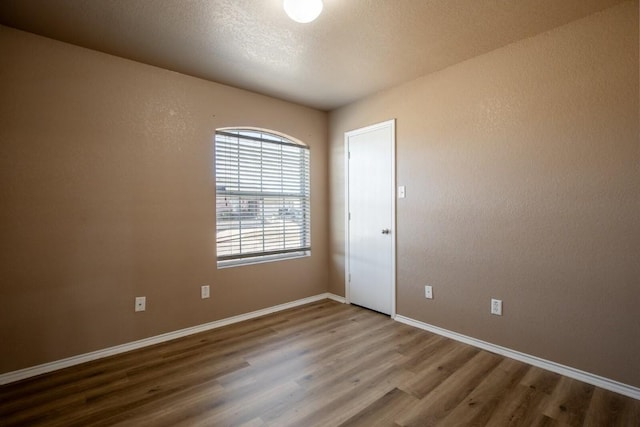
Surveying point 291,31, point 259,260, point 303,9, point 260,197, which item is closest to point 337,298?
point 259,260

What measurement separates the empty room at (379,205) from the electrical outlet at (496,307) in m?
0.02

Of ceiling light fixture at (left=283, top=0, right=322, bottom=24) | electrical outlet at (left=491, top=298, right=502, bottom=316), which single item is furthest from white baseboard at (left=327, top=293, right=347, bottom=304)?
ceiling light fixture at (left=283, top=0, right=322, bottom=24)

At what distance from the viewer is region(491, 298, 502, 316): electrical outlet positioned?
2.51m

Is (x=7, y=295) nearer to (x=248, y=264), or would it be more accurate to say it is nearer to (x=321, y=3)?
(x=248, y=264)

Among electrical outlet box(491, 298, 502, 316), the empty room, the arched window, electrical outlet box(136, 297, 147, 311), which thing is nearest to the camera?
the empty room

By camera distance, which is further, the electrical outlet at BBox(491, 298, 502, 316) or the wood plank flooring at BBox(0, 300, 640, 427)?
the electrical outlet at BBox(491, 298, 502, 316)

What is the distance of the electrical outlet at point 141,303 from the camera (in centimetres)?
266

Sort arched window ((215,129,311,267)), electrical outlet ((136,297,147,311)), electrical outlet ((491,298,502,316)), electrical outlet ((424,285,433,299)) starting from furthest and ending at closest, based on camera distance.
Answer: arched window ((215,129,311,267)) < electrical outlet ((424,285,433,299)) < electrical outlet ((136,297,147,311)) < electrical outlet ((491,298,502,316))

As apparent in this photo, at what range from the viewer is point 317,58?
261 centimetres

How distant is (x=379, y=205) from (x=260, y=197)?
1374mm

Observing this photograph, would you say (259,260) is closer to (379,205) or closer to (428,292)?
(379,205)

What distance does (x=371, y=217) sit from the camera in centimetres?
355

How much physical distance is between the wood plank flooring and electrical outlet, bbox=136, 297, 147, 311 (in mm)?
358

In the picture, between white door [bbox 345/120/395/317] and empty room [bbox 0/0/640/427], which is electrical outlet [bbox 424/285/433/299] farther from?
white door [bbox 345/120/395/317]
